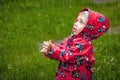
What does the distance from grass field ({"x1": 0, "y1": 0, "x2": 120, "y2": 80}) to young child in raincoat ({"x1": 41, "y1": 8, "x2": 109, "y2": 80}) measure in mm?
1934

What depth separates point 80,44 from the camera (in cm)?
505

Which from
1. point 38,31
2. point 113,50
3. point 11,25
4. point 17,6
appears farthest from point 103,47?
point 17,6

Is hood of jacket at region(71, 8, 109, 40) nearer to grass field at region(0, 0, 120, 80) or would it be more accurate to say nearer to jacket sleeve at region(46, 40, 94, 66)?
jacket sleeve at region(46, 40, 94, 66)

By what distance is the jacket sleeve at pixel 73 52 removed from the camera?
16.5ft

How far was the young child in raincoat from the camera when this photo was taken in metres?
5.02

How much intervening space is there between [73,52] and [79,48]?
0.09 m

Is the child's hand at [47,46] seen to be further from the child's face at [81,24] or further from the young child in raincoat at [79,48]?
the child's face at [81,24]

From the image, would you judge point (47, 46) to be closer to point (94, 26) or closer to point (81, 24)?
point (81, 24)

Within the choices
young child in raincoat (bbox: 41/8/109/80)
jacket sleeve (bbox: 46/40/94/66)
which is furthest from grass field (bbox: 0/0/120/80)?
jacket sleeve (bbox: 46/40/94/66)

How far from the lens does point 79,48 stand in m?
5.04

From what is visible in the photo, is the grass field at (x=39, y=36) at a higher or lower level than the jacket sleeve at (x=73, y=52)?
higher

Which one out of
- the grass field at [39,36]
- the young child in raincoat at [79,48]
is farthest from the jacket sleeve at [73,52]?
the grass field at [39,36]


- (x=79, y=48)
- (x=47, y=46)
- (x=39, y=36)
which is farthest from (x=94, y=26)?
(x=39, y=36)

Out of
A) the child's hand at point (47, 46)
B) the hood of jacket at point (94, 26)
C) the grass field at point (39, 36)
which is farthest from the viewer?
the grass field at point (39, 36)
